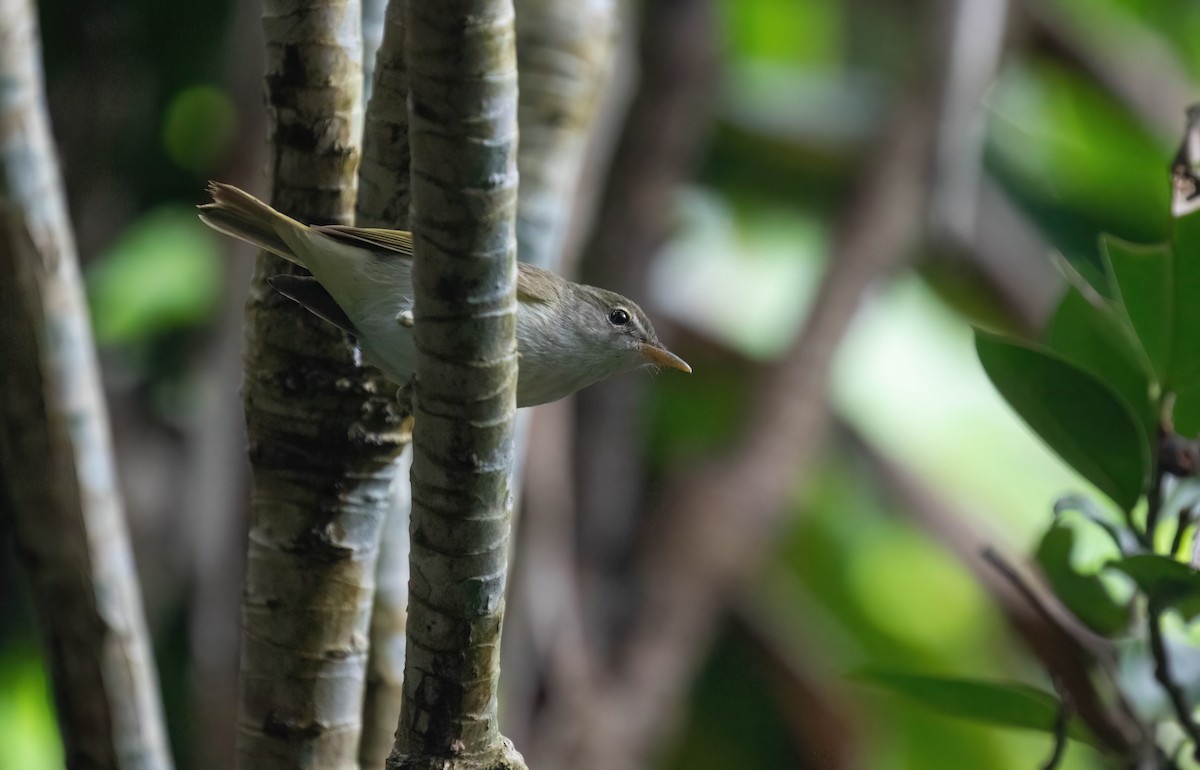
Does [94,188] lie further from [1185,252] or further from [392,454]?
[1185,252]

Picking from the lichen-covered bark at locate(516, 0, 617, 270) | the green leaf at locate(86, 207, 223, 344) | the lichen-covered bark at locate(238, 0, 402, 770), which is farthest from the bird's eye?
the green leaf at locate(86, 207, 223, 344)

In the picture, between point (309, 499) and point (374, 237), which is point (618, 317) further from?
point (309, 499)

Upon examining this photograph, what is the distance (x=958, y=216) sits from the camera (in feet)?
17.9

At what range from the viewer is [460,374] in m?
1.38

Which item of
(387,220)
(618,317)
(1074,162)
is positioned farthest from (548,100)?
(1074,162)

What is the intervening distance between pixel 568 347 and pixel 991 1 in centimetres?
408

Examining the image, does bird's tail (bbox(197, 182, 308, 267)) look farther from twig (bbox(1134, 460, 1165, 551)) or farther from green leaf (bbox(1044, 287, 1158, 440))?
twig (bbox(1134, 460, 1165, 551))

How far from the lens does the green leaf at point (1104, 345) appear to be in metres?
2.07

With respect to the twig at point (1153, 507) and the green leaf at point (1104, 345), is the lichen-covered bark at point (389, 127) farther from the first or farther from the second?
the twig at point (1153, 507)

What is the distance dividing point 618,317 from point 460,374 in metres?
1.08

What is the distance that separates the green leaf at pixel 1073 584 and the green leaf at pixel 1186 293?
436mm

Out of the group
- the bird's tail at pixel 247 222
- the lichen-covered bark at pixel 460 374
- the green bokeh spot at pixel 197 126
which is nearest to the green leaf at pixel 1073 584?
the lichen-covered bark at pixel 460 374

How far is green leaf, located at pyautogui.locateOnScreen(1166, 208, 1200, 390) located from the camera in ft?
6.15

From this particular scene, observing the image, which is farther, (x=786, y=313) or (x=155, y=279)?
(x=786, y=313)
